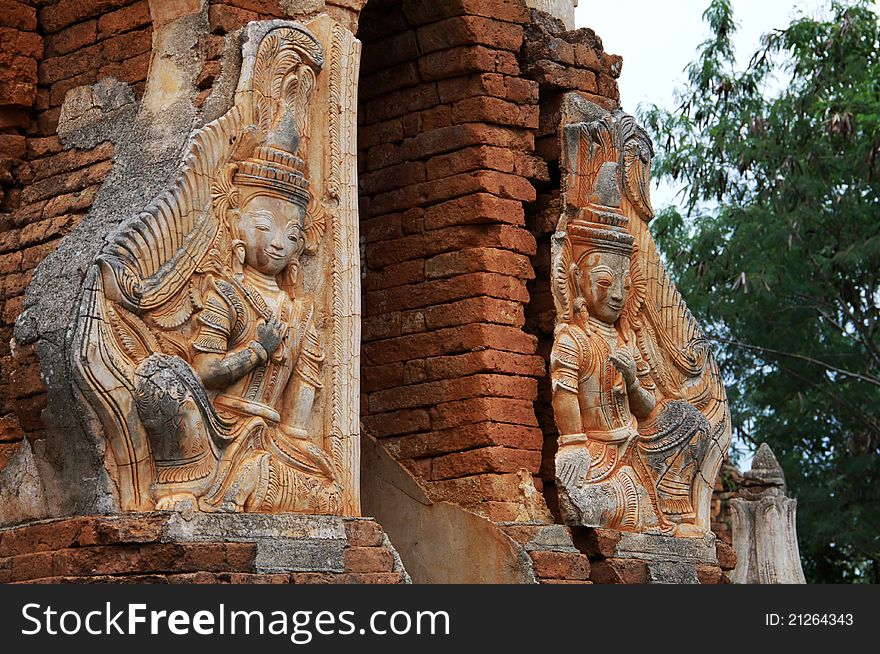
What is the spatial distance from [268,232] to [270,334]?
0.46 metres

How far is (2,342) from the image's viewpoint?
764 cm

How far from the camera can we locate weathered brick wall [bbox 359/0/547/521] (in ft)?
27.3

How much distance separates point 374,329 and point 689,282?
11616mm

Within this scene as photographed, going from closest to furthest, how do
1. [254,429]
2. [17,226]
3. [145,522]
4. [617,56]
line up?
1. [145,522]
2. [254,429]
3. [17,226]
4. [617,56]

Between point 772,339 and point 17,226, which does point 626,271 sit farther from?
point 772,339

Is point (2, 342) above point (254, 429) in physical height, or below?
above

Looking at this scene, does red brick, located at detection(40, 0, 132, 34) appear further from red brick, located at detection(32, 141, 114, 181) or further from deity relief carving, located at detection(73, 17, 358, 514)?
deity relief carving, located at detection(73, 17, 358, 514)

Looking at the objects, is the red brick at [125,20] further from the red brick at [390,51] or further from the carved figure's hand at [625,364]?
the carved figure's hand at [625,364]

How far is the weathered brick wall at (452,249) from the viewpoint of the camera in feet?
27.3

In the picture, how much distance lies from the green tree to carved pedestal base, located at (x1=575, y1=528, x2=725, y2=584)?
9665mm

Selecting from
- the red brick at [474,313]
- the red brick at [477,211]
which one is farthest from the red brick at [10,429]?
the red brick at [477,211]

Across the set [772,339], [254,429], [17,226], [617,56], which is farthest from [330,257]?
[772,339]

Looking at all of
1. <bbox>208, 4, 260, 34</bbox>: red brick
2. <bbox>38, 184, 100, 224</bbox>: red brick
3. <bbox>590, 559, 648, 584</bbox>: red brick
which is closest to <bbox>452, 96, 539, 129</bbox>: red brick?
<bbox>208, 4, 260, 34</bbox>: red brick

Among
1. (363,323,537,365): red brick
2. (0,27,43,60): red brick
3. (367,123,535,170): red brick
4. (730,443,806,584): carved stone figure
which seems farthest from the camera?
(730,443,806,584): carved stone figure
